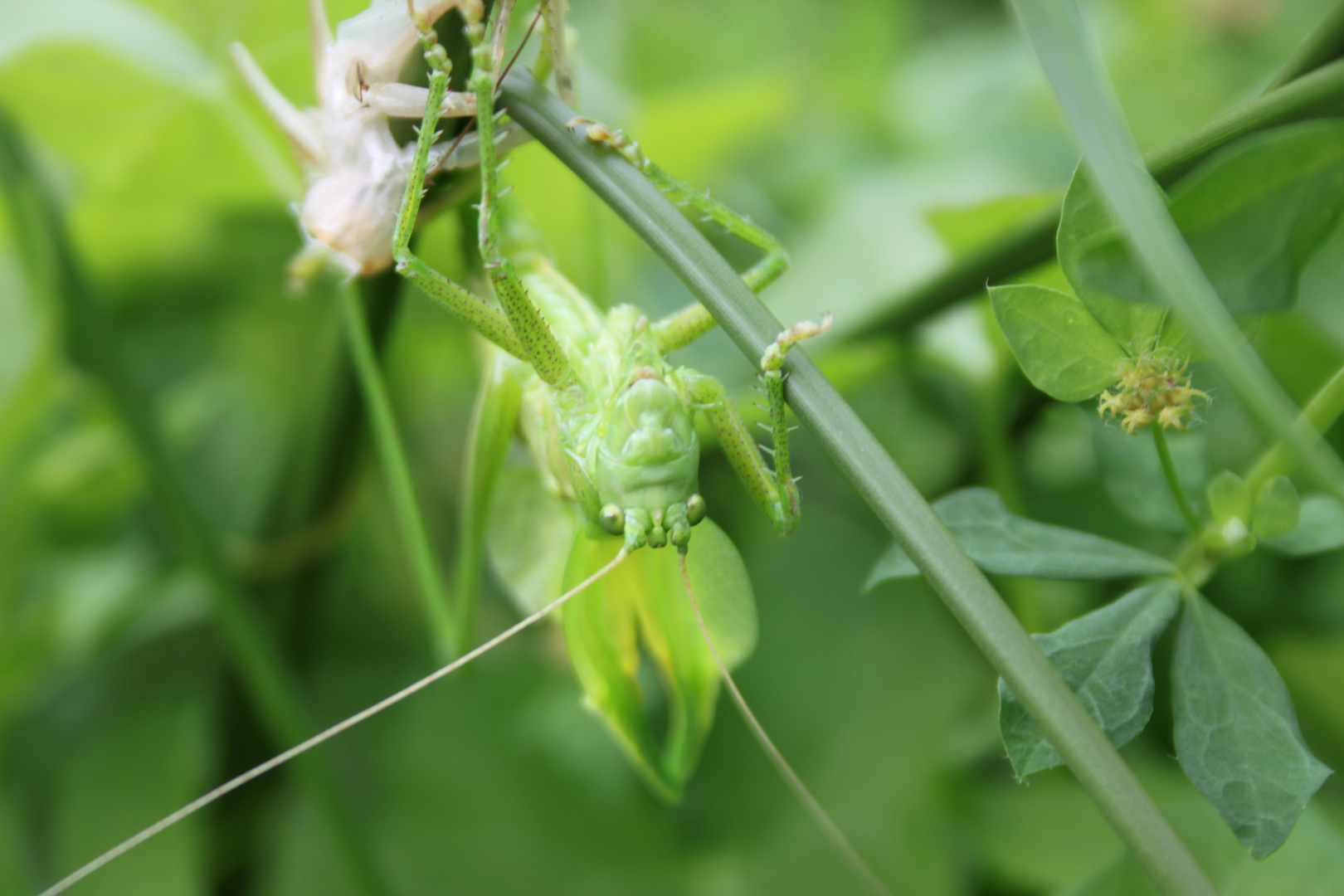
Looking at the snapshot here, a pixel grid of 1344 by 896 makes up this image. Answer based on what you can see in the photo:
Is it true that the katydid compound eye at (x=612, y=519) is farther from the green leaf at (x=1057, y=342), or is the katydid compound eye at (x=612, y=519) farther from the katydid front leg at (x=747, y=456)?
the green leaf at (x=1057, y=342)

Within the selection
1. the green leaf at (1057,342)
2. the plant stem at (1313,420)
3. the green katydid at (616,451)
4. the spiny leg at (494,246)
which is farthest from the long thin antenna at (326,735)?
the plant stem at (1313,420)

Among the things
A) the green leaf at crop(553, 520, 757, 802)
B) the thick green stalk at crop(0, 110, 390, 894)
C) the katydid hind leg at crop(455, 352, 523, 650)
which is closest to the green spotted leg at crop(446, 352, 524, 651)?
the katydid hind leg at crop(455, 352, 523, 650)

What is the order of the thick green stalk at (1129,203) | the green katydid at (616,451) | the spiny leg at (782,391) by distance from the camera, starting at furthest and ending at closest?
the green katydid at (616,451), the spiny leg at (782,391), the thick green stalk at (1129,203)

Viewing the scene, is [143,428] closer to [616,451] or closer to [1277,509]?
[616,451]

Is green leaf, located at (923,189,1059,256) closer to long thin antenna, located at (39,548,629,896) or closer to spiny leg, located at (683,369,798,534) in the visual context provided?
spiny leg, located at (683,369,798,534)

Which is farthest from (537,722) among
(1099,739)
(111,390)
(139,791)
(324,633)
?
(1099,739)

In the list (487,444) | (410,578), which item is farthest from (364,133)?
(410,578)

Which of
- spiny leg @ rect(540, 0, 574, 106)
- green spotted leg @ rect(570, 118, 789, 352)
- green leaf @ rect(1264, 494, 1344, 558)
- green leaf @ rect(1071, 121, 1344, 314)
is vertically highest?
spiny leg @ rect(540, 0, 574, 106)
